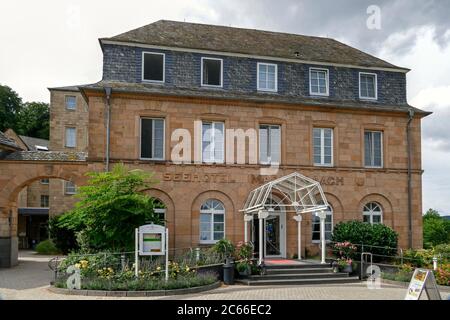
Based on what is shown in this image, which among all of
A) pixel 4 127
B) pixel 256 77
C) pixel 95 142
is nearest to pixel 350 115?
pixel 256 77

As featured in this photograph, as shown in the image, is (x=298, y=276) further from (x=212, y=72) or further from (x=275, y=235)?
(x=212, y=72)

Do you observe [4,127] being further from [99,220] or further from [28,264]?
[99,220]

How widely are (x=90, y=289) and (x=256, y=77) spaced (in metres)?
12.6

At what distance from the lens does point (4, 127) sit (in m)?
59.8

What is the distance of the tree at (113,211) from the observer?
58.7 feet

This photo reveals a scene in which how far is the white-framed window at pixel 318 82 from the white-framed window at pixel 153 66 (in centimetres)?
702

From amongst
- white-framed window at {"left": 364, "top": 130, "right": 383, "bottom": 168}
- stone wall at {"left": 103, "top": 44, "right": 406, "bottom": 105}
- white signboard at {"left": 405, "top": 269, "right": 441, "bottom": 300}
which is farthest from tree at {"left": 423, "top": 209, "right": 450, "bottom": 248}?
white signboard at {"left": 405, "top": 269, "right": 441, "bottom": 300}

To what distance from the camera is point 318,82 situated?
24906mm

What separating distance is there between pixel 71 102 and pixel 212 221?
1183 inches

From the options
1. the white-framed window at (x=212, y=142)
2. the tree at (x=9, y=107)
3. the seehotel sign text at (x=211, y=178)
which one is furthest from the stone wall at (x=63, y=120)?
the seehotel sign text at (x=211, y=178)

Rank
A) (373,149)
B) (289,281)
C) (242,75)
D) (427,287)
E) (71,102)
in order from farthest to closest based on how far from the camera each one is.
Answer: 1. (71,102)
2. (373,149)
3. (242,75)
4. (289,281)
5. (427,287)

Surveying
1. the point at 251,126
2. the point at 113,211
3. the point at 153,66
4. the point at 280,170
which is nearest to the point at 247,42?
the point at 251,126

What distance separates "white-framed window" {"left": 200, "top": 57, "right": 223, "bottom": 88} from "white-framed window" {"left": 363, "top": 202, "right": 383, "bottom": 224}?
28.9 feet

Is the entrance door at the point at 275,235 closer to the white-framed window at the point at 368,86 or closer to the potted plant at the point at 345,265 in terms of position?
the potted plant at the point at 345,265
